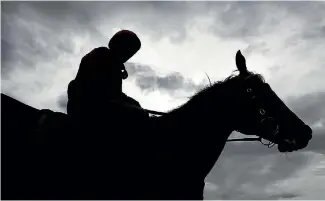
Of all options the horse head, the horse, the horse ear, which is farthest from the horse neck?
the horse ear

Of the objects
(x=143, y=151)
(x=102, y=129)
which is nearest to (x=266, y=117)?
(x=143, y=151)

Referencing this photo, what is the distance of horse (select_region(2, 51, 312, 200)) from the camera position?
5438 millimetres

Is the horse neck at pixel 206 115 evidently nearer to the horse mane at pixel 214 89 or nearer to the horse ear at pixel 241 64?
the horse mane at pixel 214 89

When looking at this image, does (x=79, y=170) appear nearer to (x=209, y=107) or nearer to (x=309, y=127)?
(x=209, y=107)

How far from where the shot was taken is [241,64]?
22.9 feet

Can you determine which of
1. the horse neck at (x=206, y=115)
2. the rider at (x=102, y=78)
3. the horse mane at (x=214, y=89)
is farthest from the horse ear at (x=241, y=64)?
the rider at (x=102, y=78)

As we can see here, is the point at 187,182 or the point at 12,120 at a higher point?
the point at 12,120

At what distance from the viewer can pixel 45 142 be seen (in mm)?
5637

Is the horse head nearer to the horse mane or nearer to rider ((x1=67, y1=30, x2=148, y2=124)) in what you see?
the horse mane

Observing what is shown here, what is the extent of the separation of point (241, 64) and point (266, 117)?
1.15 meters

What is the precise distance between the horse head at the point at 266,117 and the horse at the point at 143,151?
0.7 inches

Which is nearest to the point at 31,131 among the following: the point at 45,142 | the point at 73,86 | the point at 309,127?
the point at 45,142

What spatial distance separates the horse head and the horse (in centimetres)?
2

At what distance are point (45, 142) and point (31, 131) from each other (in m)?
0.33
